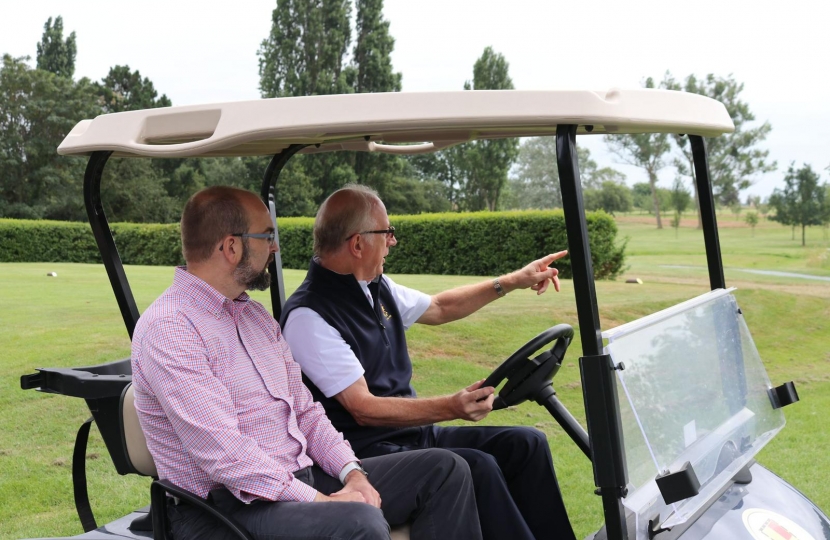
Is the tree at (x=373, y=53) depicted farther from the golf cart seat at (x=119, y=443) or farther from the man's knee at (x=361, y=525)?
the man's knee at (x=361, y=525)

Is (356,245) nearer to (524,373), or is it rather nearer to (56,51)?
(524,373)

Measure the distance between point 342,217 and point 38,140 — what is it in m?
33.4

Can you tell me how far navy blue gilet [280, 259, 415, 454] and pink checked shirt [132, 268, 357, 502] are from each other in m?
0.21

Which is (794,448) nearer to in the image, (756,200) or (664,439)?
(664,439)

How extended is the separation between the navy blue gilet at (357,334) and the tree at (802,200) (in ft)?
81.9

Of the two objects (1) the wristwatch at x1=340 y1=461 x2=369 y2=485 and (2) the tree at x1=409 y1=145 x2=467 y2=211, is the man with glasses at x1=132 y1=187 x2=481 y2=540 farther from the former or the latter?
(2) the tree at x1=409 y1=145 x2=467 y2=211

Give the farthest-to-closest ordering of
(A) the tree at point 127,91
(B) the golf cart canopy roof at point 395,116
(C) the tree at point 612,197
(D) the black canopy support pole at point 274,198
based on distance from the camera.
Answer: (C) the tree at point 612,197, (A) the tree at point 127,91, (D) the black canopy support pole at point 274,198, (B) the golf cart canopy roof at point 395,116

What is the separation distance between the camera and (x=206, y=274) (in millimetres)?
2365

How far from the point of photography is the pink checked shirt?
6.98ft

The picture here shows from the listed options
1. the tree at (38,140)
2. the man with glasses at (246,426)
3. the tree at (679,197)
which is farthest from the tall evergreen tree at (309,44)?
the man with glasses at (246,426)

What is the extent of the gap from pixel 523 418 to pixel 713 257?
428 cm

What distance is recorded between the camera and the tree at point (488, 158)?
110 feet

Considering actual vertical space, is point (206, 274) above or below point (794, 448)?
above

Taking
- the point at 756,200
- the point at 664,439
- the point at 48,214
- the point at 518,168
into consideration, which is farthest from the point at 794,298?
the point at 518,168
